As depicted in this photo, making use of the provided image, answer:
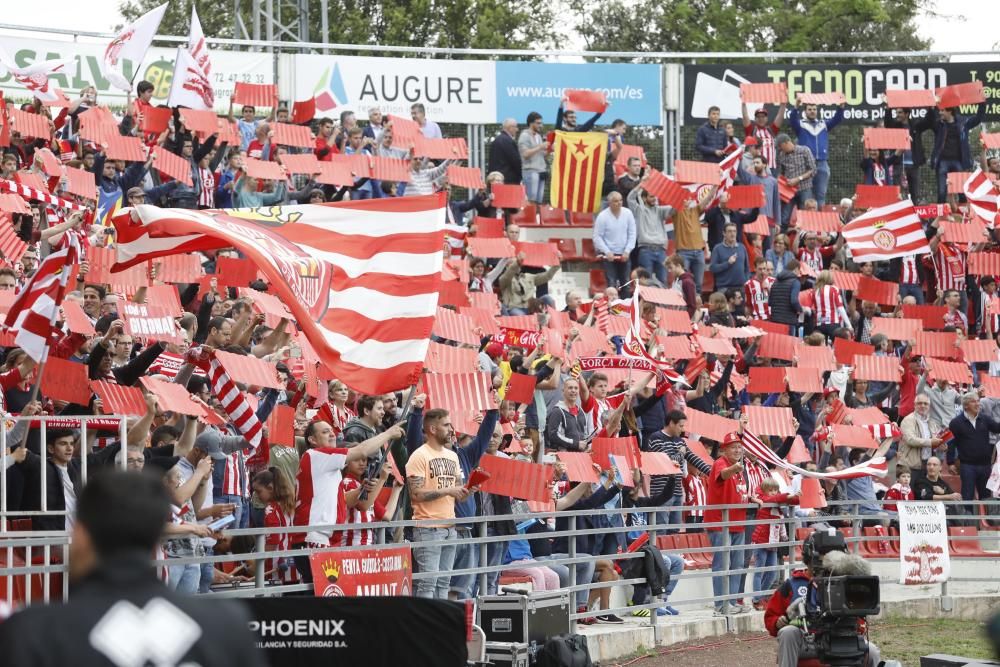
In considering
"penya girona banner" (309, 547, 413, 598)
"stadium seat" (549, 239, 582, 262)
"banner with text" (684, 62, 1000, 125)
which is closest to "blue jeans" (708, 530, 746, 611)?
"penya girona banner" (309, 547, 413, 598)

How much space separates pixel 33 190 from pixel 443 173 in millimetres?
8594

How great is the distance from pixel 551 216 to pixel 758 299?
14.3ft

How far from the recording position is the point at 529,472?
1312cm

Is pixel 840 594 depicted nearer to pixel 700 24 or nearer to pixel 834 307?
pixel 834 307

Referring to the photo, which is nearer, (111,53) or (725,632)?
(725,632)

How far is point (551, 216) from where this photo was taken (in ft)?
85.1

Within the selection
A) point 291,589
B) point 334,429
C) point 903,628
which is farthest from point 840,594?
point 903,628

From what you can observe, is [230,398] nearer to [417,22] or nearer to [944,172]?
[944,172]

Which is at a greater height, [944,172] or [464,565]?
[944,172]

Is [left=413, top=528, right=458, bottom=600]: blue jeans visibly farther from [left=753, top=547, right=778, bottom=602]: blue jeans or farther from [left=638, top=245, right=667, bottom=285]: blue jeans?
[left=638, top=245, right=667, bottom=285]: blue jeans

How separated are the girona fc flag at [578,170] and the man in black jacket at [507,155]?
1.91ft

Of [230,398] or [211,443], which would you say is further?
[230,398]

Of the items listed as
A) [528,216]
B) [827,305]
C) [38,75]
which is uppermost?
[38,75]

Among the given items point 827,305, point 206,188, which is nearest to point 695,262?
point 827,305
